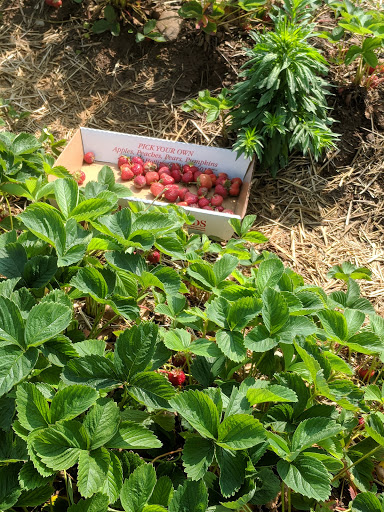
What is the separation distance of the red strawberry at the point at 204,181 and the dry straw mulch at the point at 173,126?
9.0 inches

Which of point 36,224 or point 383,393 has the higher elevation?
point 36,224

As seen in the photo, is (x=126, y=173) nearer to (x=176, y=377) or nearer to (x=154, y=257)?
(x=154, y=257)

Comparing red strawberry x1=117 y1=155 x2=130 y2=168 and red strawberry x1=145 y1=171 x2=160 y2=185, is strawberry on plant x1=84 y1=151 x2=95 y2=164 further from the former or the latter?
red strawberry x1=145 y1=171 x2=160 y2=185

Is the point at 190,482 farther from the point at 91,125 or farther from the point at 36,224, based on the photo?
the point at 91,125

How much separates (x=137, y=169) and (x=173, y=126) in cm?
41

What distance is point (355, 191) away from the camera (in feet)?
8.47

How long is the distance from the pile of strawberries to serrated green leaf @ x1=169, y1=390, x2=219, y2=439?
1.48m

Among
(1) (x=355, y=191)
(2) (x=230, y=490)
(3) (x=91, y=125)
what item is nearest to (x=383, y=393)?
(2) (x=230, y=490)

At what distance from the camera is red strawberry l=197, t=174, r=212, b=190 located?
2.57 metres

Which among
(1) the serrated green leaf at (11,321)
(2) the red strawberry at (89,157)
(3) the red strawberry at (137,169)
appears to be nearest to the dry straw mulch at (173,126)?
(2) the red strawberry at (89,157)

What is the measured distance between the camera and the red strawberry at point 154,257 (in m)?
2.04

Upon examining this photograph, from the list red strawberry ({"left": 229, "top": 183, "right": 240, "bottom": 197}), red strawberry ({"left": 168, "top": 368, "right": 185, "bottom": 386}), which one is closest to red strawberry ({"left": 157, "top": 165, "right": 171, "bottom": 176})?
red strawberry ({"left": 229, "top": 183, "right": 240, "bottom": 197})

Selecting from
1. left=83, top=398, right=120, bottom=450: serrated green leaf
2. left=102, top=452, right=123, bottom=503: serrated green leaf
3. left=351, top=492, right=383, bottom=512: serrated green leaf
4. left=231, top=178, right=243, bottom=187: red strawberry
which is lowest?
left=231, top=178, right=243, bottom=187: red strawberry

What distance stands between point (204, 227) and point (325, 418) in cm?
129
